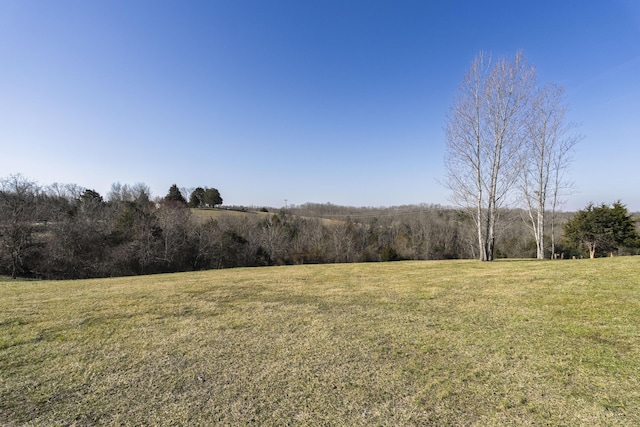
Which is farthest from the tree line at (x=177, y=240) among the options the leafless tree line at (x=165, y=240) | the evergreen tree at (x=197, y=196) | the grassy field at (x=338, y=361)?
the evergreen tree at (x=197, y=196)

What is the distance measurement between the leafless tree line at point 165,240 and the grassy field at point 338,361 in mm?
11275

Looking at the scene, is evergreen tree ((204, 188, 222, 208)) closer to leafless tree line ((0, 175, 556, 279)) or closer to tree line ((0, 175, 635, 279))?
tree line ((0, 175, 635, 279))

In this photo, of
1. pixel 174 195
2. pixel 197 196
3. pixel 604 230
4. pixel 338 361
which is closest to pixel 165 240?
pixel 174 195

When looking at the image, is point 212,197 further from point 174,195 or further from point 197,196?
point 174,195

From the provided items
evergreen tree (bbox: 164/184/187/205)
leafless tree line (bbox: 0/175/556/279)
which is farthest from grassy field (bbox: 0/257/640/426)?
evergreen tree (bbox: 164/184/187/205)

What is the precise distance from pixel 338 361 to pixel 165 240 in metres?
28.2

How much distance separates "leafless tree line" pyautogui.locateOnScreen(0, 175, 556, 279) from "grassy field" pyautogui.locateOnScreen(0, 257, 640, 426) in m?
11.3

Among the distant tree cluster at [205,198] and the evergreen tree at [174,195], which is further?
the distant tree cluster at [205,198]

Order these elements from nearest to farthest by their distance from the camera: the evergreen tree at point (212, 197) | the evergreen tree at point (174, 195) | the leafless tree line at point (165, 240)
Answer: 1. the leafless tree line at point (165, 240)
2. the evergreen tree at point (174, 195)
3. the evergreen tree at point (212, 197)

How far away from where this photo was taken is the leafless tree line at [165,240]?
21.9 m

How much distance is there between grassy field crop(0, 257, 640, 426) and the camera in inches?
91.9

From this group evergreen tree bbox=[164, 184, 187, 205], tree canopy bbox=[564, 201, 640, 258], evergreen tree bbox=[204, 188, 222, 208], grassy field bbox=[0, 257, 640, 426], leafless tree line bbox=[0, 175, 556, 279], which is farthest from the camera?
evergreen tree bbox=[204, 188, 222, 208]

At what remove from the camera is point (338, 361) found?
10.7 ft

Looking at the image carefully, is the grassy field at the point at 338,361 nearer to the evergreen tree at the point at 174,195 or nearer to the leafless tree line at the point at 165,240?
the leafless tree line at the point at 165,240
